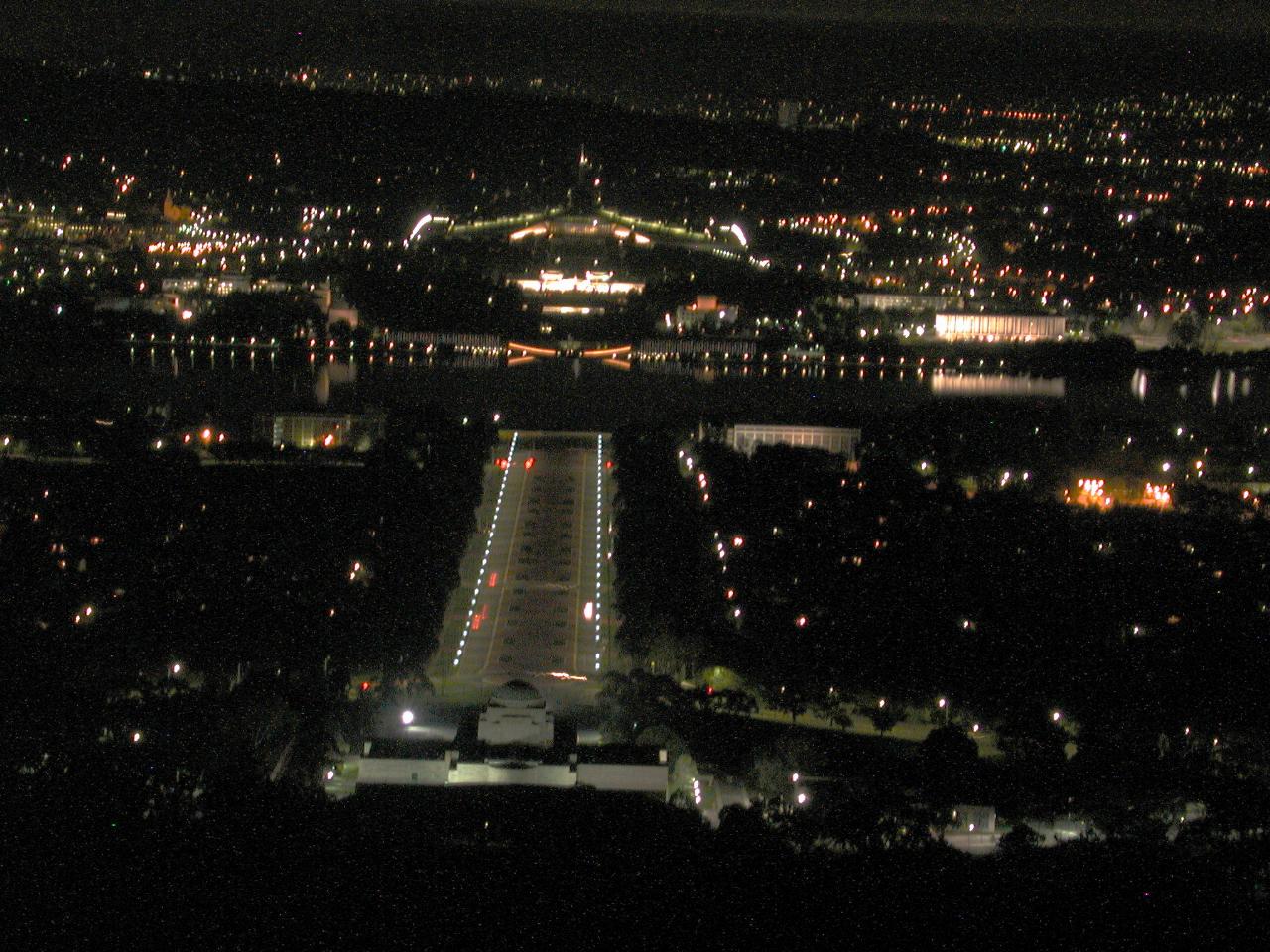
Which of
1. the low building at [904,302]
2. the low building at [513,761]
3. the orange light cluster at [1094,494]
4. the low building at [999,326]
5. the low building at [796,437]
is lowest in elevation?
the low building at [513,761]

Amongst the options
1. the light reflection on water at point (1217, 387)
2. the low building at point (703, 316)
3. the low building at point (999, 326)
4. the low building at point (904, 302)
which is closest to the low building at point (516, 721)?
the light reflection on water at point (1217, 387)

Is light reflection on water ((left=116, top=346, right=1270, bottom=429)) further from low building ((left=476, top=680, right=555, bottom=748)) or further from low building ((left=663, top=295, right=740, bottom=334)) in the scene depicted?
low building ((left=476, top=680, right=555, bottom=748))

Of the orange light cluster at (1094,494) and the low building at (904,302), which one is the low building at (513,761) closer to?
the orange light cluster at (1094,494)

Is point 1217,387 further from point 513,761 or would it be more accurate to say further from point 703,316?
point 513,761

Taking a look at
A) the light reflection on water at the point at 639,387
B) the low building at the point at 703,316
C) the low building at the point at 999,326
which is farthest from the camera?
the low building at the point at 999,326

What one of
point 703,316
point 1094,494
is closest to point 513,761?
point 1094,494

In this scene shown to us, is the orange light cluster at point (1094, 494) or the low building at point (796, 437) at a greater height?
the low building at point (796, 437)

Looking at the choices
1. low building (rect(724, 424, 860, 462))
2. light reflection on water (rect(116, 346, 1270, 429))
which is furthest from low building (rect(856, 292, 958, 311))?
low building (rect(724, 424, 860, 462))
